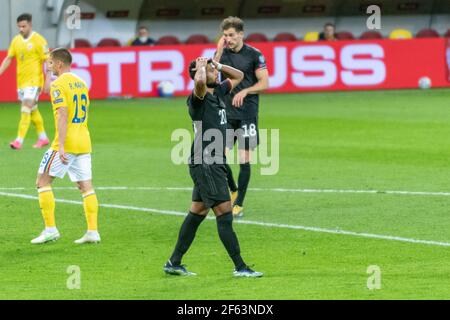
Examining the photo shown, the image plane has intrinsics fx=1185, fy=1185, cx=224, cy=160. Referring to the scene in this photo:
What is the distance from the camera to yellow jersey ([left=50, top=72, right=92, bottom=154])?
12.7 metres

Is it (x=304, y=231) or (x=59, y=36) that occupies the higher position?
(x=59, y=36)

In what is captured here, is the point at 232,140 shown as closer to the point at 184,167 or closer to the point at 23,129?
the point at 184,167

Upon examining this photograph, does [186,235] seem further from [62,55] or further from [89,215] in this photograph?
[62,55]

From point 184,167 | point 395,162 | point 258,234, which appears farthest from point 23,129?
point 258,234

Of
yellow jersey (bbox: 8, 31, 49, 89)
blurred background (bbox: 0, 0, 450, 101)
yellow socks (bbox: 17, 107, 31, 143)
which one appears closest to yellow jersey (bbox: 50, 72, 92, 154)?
yellow socks (bbox: 17, 107, 31, 143)

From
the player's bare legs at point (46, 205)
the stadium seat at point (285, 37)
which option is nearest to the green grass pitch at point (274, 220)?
the player's bare legs at point (46, 205)

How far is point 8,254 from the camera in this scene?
40.2 ft

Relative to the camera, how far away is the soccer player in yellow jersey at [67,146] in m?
12.7

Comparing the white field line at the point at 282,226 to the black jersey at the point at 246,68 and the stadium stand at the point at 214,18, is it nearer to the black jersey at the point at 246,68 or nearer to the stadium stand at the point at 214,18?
the black jersey at the point at 246,68

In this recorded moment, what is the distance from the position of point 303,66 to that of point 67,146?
20606mm

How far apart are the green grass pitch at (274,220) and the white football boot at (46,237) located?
0.53 ft

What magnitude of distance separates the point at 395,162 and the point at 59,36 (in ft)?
58.7

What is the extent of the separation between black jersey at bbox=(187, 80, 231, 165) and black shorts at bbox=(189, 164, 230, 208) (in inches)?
2.6

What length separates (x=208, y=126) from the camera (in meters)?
10.8
